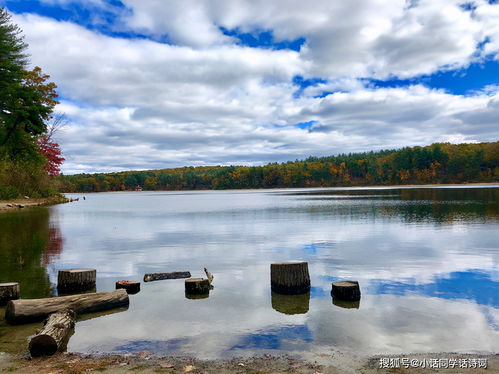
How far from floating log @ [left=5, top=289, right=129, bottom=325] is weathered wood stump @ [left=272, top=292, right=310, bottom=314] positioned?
4304 millimetres

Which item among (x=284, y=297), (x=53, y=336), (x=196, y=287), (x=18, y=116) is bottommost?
(x=284, y=297)

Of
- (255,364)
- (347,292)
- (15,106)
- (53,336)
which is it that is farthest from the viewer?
(15,106)

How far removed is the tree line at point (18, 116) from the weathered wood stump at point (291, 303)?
168 ft

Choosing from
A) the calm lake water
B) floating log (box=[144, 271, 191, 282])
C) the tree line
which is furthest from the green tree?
floating log (box=[144, 271, 191, 282])

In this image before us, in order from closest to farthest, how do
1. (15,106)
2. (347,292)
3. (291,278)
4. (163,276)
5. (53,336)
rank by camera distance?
(53,336) < (347,292) < (291,278) < (163,276) < (15,106)

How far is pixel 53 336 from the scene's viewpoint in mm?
8109

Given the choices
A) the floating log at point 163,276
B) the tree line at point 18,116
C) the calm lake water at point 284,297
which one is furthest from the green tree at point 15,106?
the floating log at point 163,276

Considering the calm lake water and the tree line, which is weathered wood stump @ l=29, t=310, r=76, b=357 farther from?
the tree line

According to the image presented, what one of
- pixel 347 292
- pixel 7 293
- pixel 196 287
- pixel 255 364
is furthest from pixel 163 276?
pixel 255 364

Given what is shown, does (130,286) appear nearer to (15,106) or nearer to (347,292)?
(347,292)

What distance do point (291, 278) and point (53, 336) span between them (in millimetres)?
6833

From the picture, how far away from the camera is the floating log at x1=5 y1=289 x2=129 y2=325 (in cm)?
975

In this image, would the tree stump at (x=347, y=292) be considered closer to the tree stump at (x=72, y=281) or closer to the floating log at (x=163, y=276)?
the floating log at (x=163, y=276)

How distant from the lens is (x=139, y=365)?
293 inches
